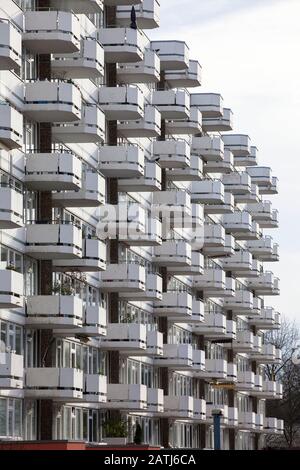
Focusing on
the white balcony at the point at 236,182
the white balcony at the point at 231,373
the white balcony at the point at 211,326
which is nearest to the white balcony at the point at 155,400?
the white balcony at the point at 211,326

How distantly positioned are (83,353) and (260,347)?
58.9m

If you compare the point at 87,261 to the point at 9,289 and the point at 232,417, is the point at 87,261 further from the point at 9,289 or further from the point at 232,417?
the point at 232,417

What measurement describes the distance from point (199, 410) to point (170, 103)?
23.5 metres

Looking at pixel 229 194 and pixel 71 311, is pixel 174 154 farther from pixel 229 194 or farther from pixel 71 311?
pixel 71 311

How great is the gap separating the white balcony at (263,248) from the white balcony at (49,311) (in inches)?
2705

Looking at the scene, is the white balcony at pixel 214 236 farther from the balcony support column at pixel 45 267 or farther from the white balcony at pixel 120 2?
the balcony support column at pixel 45 267

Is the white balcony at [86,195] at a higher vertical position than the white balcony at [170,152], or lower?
lower

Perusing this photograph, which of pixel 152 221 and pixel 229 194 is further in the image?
pixel 229 194

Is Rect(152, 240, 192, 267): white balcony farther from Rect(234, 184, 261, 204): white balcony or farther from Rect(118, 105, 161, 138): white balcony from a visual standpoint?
Rect(234, 184, 261, 204): white balcony

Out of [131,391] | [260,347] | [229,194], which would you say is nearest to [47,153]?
[131,391]

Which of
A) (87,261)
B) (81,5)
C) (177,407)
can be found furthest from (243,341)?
(81,5)

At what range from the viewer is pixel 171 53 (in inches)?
4102

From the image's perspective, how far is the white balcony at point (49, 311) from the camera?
75.5 m

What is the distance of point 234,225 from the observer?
435 feet
